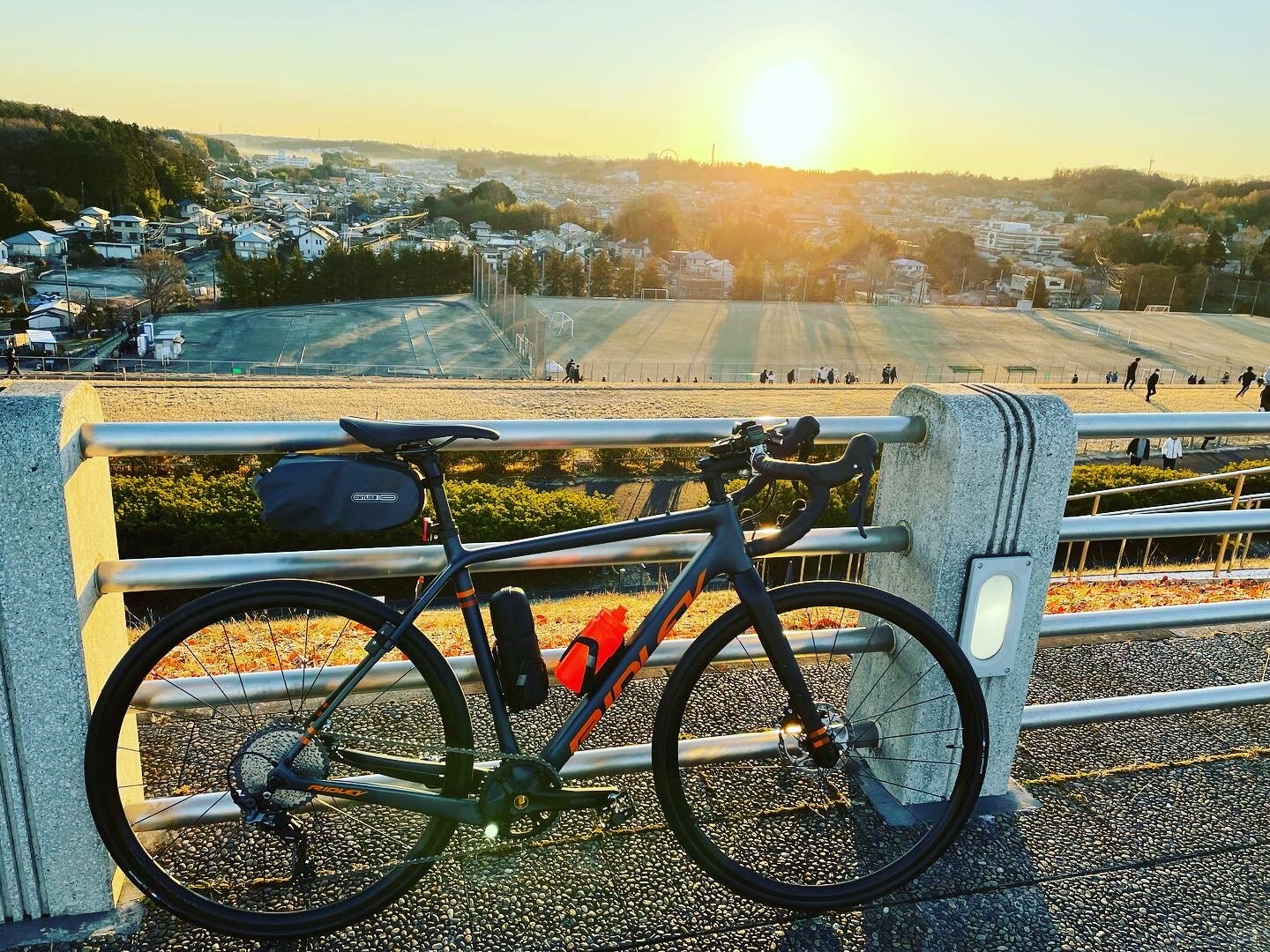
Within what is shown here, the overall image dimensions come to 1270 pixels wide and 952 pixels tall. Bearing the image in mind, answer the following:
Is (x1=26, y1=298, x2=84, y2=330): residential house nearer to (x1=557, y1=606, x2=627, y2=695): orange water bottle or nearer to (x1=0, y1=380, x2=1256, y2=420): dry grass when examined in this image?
(x1=0, y1=380, x2=1256, y2=420): dry grass

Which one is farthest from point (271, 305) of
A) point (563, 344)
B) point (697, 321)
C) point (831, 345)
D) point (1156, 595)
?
point (1156, 595)

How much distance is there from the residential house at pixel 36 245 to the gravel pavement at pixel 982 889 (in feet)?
314

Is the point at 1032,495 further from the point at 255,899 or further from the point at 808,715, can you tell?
the point at 255,899

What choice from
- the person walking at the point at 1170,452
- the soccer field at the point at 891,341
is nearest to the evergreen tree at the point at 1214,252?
the soccer field at the point at 891,341

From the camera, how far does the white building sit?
4783 inches

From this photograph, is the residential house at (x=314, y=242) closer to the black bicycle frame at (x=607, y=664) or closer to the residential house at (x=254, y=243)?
the residential house at (x=254, y=243)

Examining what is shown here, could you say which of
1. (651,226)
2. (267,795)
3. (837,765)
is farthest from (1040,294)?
(267,795)

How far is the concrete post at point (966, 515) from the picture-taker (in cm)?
255

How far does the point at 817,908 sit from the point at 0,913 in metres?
2.08

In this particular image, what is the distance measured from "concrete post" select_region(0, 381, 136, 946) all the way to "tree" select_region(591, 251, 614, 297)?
9598 cm

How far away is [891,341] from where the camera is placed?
7519 centimetres

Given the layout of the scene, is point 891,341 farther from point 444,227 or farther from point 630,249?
point 444,227

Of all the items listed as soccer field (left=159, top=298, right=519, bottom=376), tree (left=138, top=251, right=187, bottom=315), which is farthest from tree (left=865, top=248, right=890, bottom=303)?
tree (left=138, top=251, right=187, bottom=315)

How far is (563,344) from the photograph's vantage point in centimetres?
6738
